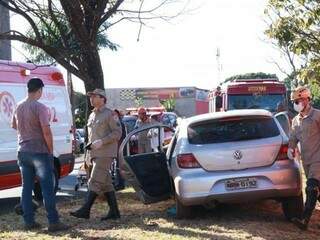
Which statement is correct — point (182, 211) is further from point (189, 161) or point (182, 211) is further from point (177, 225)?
point (189, 161)

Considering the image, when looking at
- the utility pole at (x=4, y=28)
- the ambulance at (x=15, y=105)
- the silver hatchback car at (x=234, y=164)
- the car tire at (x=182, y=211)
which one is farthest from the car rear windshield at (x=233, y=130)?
the utility pole at (x=4, y=28)

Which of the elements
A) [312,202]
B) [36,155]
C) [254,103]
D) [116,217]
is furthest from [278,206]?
[254,103]

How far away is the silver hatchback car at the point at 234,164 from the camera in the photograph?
8.13 m

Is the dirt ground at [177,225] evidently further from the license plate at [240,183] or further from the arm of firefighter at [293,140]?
the arm of firefighter at [293,140]

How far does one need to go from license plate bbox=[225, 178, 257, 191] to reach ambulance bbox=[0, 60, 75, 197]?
116 inches

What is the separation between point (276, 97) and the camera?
1853 cm

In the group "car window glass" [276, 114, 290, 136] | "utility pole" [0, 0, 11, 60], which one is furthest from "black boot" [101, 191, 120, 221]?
"utility pole" [0, 0, 11, 60]

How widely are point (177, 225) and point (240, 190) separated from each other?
91 centimetres

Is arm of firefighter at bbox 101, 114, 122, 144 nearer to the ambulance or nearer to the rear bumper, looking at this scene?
the rear bumper

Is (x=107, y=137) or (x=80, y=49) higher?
(x=80, y=49)

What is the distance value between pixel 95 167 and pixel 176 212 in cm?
125

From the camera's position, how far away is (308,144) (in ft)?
26.6

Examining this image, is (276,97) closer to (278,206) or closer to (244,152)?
(278,206)

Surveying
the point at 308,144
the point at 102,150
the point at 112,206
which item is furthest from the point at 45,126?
the point at 308,144
